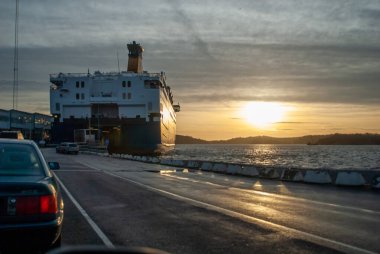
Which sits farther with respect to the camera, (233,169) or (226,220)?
(233,169)

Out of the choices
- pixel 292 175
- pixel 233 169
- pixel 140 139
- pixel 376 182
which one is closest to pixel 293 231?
pixel 376 182

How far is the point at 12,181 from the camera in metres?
5.77

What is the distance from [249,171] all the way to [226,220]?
15.0m

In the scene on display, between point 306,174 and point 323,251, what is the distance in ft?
45.8

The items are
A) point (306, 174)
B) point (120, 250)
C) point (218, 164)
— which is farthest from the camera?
point (218, 164)

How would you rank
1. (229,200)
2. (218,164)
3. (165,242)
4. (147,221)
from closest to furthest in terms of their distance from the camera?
(165,242), (147,221), (229,200), (218,164)

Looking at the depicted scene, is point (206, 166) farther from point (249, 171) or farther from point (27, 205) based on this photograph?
point (27, 205)

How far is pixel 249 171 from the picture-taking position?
981 inches

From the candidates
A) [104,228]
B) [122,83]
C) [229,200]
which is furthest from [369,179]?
[122,83]

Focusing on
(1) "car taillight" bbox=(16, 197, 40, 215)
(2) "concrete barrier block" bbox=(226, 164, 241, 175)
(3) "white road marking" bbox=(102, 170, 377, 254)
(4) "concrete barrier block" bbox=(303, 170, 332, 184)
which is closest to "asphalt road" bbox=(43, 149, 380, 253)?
(3) "white road marking" bbox=(102, 170, 377, 254)

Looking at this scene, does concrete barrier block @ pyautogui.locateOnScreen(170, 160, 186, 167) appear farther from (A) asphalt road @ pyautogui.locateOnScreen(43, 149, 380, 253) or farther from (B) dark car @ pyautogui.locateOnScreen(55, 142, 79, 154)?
(B) dark car @ pyautogui.locateOnScreen(55, 142, 79, 154)

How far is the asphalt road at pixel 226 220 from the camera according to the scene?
7668mm

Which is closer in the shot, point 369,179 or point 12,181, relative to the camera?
point 12,181

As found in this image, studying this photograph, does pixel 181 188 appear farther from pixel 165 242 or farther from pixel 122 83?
pixel 122 83
